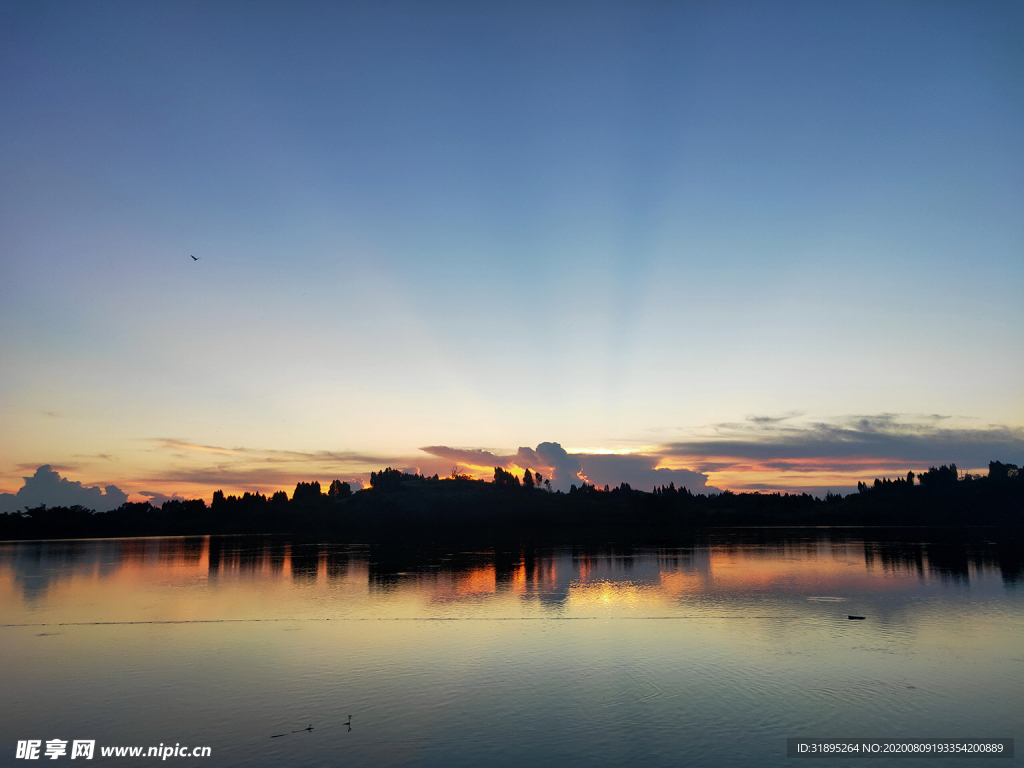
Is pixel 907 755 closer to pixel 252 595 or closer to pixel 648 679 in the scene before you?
pixel 648 679

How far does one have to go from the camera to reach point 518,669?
115ft

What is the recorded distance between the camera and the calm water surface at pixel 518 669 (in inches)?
985

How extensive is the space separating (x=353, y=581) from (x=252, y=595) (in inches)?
535

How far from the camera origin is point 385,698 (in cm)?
2995

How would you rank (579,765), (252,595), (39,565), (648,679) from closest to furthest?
(579,765)
(648,679)
(252,595)
(39,565)

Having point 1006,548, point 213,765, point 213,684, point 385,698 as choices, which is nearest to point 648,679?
point 385,698

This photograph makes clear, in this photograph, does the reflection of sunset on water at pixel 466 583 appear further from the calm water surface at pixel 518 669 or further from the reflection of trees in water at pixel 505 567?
the calm water surface at pixel 518 669

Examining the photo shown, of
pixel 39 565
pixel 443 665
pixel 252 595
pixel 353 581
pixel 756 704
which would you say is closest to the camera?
pixel 756 704

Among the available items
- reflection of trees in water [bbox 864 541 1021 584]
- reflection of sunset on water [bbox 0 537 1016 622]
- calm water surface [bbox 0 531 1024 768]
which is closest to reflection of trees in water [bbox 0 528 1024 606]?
reflection of trees in water [bbox 864 541 1021 584]
